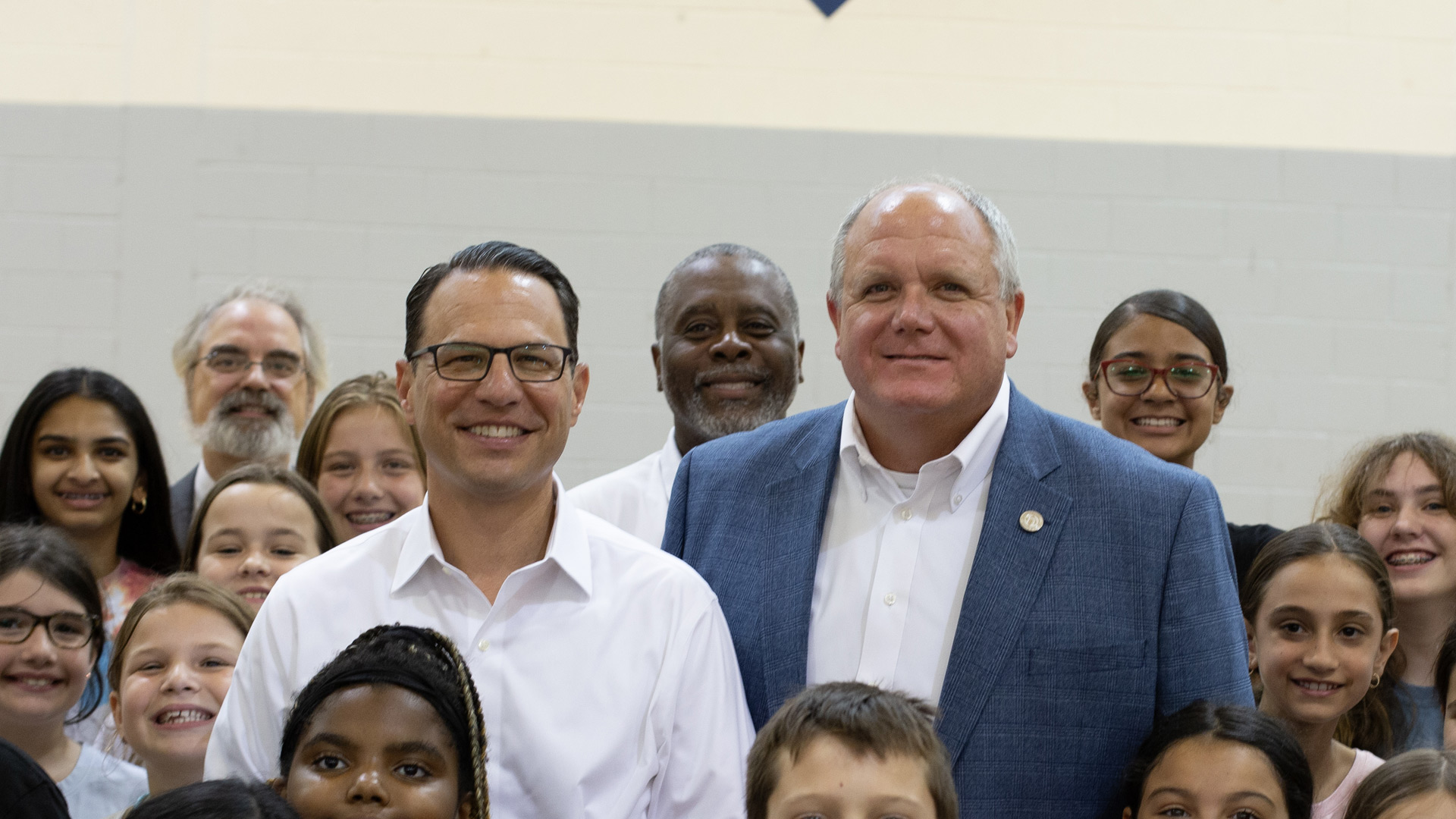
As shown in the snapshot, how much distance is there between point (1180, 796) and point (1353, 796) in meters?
0.43

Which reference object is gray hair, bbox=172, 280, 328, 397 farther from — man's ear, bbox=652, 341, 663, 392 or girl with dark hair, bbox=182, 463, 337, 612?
man's ear, bbox=652, 341, 663, 392

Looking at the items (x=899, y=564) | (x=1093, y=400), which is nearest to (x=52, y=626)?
(x=899, y=564)

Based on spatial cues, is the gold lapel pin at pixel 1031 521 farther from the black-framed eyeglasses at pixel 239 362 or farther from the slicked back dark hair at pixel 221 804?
the black-framed eyeglasses at pixel 239 362

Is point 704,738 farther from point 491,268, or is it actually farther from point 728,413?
point 728,413

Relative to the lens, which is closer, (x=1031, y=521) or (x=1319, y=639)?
(x=1031, y=521)

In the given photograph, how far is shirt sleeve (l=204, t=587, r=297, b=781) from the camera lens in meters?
2.04

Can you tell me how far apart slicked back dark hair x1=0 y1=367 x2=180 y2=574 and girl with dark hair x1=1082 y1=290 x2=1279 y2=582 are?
239cm

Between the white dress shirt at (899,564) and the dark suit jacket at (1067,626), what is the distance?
5cm

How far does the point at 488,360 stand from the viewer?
210 centimetres

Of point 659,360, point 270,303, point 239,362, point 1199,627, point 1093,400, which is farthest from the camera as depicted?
point 270,303

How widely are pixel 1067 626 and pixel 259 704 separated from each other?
124 centimetres

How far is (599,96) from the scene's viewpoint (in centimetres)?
476

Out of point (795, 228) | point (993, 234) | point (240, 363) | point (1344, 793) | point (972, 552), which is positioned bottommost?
point (1344, 793)

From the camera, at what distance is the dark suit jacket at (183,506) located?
3.74 m
